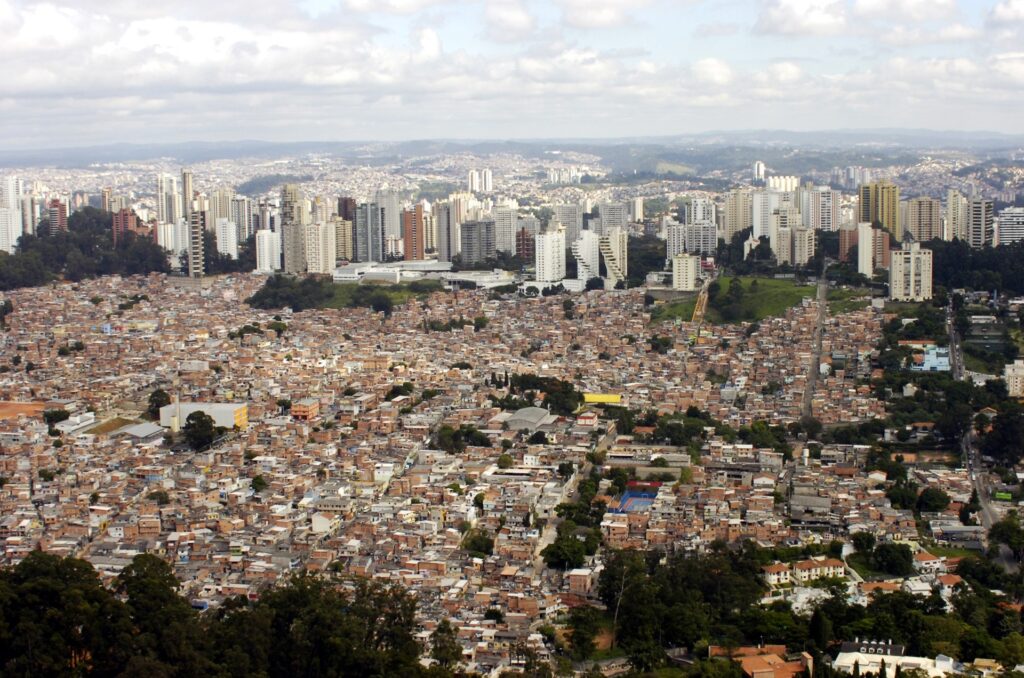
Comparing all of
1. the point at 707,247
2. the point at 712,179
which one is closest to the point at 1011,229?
the point at 707,247

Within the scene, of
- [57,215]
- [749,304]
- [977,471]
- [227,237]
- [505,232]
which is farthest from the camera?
[57,215]

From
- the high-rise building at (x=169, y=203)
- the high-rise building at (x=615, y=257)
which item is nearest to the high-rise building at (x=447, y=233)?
the high-rise building at (x=615, y=257)

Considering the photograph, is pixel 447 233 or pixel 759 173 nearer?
pixel 447 233

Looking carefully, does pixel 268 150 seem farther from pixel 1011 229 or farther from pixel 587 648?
pixel 587 648

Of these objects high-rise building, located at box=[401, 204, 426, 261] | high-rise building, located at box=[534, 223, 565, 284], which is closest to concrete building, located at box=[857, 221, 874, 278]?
high-rise building, located at box=[534, 223, 565, 284]

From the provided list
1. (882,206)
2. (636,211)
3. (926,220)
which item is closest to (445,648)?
(926,220)

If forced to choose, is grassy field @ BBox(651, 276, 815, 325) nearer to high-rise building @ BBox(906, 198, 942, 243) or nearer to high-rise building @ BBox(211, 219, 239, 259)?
high-rise building @ BBox(906, 198, 942, 243)

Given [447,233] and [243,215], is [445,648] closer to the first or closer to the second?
[447,233]

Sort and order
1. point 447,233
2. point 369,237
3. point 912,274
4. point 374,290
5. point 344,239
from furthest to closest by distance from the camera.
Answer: point 344,239 → point 369,237 → point 447,233 → point 374,290 → point 912,274
